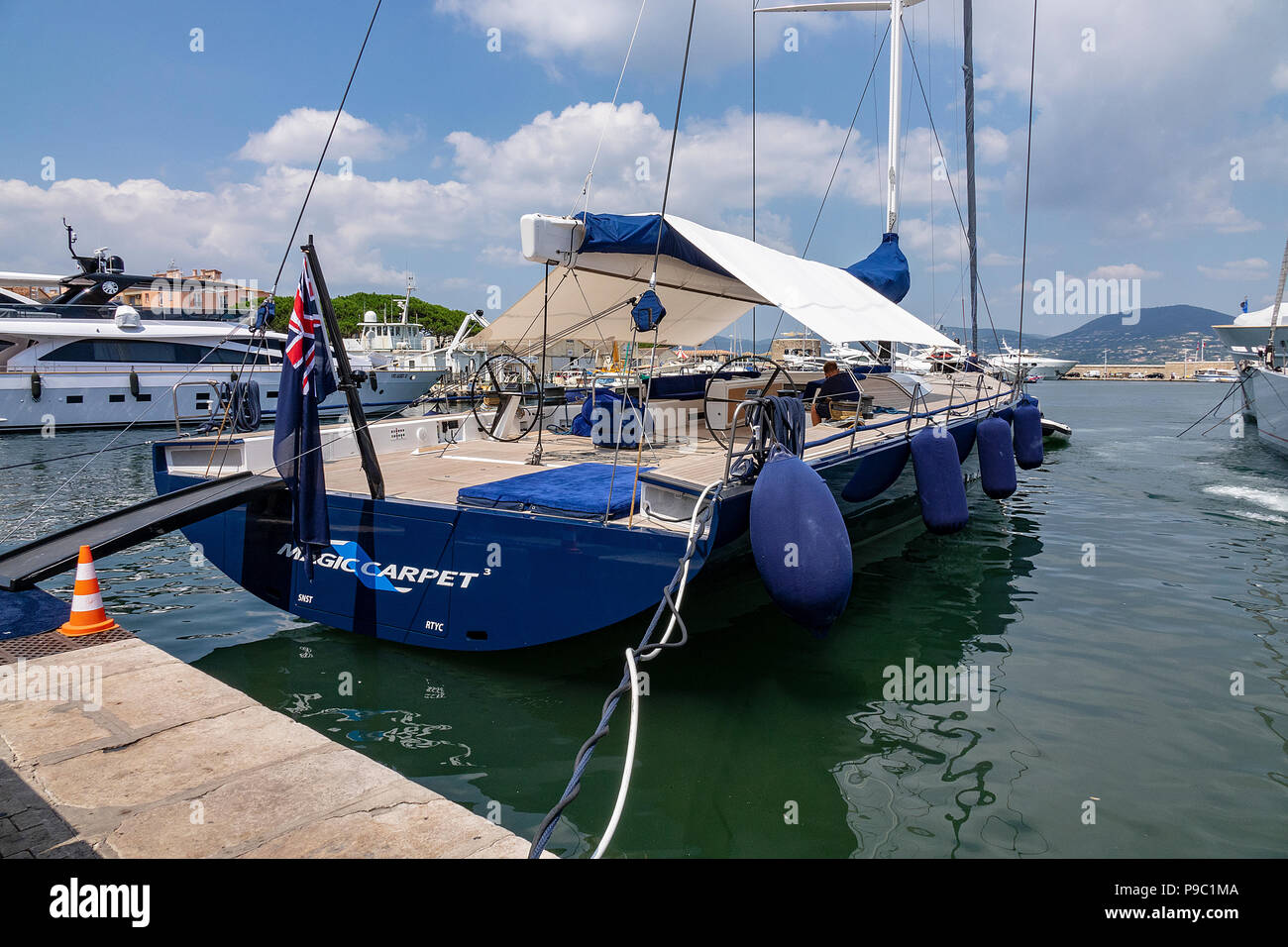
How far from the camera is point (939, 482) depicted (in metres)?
7.73

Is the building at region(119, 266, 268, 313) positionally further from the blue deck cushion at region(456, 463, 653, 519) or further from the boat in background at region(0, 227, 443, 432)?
the blue deck cushion at region(456, 463, 653, 519)

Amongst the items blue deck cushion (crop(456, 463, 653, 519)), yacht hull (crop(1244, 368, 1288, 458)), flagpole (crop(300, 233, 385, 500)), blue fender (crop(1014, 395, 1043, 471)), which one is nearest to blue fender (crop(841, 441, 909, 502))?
blue deck cushion (crop(456, 463, 653, 519))

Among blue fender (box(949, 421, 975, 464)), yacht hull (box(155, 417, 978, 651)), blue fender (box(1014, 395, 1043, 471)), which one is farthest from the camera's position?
blue fender (box(1014, 395, 1043, 471))

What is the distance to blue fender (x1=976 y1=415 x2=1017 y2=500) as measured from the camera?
1023cm

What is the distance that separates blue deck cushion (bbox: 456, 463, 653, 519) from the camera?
5148mm

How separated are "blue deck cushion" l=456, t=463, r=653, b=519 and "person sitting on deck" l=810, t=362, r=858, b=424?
4.93 meters

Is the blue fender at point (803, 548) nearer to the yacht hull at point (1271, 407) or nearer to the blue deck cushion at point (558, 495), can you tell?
the blue deck cushion at point (558, 495)

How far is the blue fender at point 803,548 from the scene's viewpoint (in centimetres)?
475

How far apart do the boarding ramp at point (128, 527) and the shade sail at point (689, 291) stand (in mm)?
3564

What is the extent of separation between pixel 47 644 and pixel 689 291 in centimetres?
782

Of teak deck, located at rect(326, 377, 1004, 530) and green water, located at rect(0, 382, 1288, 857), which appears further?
teak deck, located at rect(326, 377, 1004, 530)
